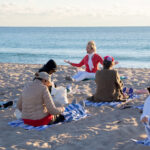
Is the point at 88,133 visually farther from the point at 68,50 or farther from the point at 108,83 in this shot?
the point at 68,50

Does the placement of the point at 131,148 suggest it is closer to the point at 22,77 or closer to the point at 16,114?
the point at 16,114

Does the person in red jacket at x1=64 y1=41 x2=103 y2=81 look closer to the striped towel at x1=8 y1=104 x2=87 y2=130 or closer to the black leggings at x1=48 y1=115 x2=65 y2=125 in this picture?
the striped towel at x1=8 y1=104 x2=87 y2=130

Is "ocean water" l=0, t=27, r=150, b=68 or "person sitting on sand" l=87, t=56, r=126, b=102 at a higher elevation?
"ocean water" l=0, t=27, r=150, b=68

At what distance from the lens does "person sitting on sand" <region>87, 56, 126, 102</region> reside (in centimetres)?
659

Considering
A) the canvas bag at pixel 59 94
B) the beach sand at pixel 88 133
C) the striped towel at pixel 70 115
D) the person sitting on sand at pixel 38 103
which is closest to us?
the beach sand at pixel 88 133

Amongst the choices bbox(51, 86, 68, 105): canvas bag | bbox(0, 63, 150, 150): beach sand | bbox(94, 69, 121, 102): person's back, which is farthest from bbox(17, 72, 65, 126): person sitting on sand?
bbox(94, 69, 121, 102): person's back

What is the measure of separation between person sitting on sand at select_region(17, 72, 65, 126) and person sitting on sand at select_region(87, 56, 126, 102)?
1.73 m

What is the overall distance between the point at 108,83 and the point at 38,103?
2132 mm

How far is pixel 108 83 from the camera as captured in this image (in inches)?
261

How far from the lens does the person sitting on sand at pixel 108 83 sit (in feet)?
21.6

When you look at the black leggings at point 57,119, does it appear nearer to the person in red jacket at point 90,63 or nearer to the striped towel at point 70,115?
the striped towel at point 70,115

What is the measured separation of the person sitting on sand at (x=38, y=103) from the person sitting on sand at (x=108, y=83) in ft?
5.67

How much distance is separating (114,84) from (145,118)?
9.80 feet

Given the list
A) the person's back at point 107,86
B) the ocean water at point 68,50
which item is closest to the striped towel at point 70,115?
the person's back at point 107,86
